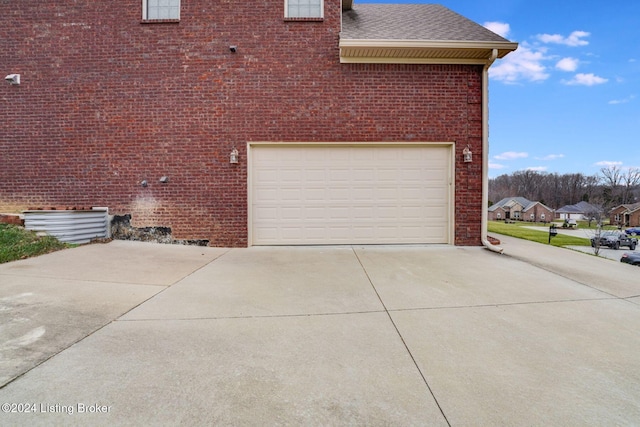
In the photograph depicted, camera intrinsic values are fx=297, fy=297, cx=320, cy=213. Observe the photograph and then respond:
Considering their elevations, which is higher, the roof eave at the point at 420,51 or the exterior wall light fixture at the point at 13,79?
the roof eave at the point at 420,51

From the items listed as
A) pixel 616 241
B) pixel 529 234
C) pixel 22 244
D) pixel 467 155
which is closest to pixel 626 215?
pixel 616 241

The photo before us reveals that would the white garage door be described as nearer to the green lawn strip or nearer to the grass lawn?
the grass lawn

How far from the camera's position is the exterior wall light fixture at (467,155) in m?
6.41

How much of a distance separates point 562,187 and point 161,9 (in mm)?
95696

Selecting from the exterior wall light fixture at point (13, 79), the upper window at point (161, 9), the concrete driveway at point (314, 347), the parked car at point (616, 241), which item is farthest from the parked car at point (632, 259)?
the exterior wall light fixture at point (13, 79)

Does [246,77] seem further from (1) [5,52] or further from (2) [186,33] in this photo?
(1) [5,52]

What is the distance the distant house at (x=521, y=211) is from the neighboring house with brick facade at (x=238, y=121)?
68428mm

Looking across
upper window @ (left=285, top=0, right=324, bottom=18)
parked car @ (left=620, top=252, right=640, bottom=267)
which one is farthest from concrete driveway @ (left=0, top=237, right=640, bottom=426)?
parked car @ (left=620, top=252, right=640, bottom=267)

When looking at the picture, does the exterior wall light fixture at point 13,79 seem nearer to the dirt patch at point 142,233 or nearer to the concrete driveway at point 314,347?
the dirt patch at point 142,233

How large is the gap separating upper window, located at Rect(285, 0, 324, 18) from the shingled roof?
0.70 metres

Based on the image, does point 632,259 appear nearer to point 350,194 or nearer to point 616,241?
point 616,241

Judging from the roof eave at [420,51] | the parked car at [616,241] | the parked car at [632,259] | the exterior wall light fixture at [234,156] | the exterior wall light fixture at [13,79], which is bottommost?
the parked car at [616,241]

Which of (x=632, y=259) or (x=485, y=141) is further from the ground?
(x=485, y=141)

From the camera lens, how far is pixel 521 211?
63.4 meters
